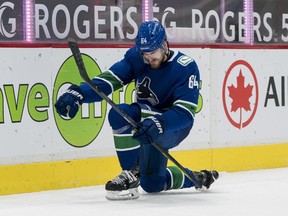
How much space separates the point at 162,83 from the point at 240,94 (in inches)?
62.6

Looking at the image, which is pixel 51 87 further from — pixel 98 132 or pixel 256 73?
pixel 256 73

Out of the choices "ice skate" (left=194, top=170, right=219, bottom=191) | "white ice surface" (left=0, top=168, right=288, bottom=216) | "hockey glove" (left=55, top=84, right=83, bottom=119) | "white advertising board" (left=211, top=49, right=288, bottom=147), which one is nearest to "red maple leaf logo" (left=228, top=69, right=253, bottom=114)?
"white advertising board" (left=211, top=49, right=288, bottom=147)

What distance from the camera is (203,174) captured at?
16.2 ft

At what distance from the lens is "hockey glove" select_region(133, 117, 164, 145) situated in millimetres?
4250

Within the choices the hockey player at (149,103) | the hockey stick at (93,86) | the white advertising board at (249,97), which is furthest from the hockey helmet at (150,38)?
the white advertising board at (249,97)

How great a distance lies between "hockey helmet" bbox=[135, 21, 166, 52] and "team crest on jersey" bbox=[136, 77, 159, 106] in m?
0.24

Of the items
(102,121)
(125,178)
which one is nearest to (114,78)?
(125,178)

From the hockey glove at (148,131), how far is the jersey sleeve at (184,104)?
0.08m

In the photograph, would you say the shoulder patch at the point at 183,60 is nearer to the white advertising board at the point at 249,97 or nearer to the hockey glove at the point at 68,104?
the hockey glove at the point at 68,104

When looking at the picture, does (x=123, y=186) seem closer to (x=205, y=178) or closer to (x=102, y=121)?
(x=205, y=178)

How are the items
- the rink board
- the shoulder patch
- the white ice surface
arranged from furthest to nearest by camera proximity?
the rink board, the shoulder patch, the white ice surface

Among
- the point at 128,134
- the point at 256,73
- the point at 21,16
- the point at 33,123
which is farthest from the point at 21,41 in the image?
the point at 256,73

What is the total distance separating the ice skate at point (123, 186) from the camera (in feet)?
15.0

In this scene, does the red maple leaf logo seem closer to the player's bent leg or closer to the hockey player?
the hockey player
